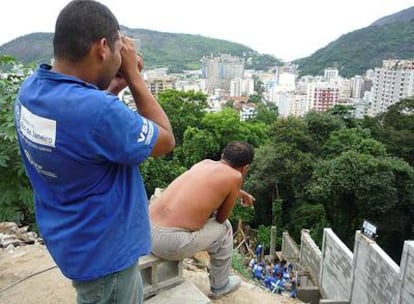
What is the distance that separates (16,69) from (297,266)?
36.6 ft

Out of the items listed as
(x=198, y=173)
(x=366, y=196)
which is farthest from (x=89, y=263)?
(x=366, y=196)

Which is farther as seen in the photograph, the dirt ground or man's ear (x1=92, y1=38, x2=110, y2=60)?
the dirt ground

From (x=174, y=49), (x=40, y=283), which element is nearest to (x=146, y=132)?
(x=40, y=283)

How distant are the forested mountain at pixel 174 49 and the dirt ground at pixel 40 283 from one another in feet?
322

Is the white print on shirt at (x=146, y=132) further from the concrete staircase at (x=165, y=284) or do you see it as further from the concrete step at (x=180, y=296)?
the concrete step at (x=180, y=296)

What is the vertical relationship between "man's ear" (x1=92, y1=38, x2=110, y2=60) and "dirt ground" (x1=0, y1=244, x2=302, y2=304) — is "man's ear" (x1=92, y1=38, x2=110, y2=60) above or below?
above

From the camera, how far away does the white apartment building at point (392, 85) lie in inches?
2078

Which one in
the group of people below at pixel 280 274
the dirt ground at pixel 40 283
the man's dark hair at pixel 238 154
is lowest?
the group of people below at pixel 280 274

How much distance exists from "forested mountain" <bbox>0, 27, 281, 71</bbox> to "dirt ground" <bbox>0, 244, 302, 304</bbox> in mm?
98125

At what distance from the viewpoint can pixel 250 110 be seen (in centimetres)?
4753

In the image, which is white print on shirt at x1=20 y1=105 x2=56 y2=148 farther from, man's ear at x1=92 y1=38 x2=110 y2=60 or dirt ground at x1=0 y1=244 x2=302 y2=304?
dirt ground at x1=0 y1=244 x2=302 y2=304

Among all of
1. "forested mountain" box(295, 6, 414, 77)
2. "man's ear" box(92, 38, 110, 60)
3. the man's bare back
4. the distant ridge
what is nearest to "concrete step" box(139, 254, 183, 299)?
the man's bare back

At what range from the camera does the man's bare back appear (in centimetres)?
284

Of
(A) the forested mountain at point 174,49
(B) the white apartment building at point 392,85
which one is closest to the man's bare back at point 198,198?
(B) the white apartment building at point 392,85
